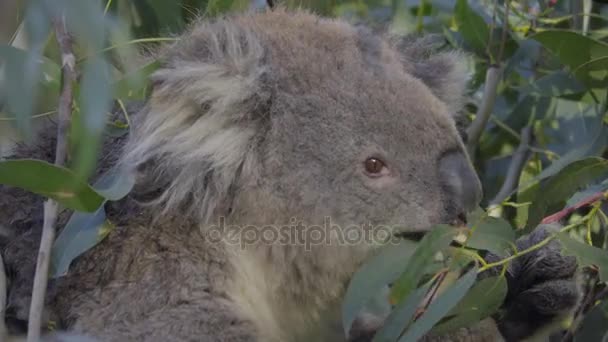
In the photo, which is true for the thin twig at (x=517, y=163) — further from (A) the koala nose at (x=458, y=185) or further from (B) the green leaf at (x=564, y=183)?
(A) the koala nose at (x=458, y=185)

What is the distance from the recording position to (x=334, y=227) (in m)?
2.42

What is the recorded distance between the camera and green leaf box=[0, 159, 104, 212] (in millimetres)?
1989

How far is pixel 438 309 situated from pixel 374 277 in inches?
7.3

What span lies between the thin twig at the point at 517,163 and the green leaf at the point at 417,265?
1.00 meters

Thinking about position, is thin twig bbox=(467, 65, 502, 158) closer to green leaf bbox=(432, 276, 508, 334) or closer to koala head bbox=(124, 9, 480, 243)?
koala head bbox=(124, 9, 480, 243)

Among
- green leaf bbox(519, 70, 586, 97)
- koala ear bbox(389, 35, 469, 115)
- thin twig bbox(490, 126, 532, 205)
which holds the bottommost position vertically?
thin twig bbox(490, 126, 532, 205)

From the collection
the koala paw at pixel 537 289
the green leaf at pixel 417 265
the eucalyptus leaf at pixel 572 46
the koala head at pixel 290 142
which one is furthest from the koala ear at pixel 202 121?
the eucalyptus leaf at pixel 572 46

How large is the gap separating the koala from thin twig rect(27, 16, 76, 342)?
30 centimetres

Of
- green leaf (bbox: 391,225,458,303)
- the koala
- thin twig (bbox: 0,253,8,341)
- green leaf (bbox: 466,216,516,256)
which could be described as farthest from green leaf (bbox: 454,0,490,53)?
thin twig (bbox: 0,253,8,341)

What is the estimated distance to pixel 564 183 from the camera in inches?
95.8

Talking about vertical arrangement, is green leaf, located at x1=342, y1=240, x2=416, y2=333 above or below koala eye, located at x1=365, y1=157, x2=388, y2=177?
below

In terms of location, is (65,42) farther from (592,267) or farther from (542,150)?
(542,150)

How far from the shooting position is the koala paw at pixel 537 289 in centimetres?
249

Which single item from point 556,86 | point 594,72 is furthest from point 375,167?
point 556,86
